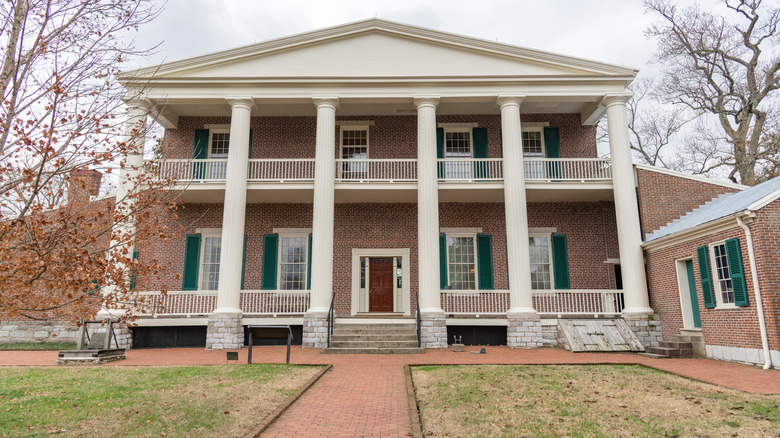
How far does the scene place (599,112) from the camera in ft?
52.3

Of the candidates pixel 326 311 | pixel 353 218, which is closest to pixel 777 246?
pixel 326 311

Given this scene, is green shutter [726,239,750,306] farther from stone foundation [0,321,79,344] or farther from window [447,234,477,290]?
stone foundation [0,321,79,344]

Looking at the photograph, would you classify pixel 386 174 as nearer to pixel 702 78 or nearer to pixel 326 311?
pixel 326 311

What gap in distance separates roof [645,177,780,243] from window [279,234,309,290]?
1061cm

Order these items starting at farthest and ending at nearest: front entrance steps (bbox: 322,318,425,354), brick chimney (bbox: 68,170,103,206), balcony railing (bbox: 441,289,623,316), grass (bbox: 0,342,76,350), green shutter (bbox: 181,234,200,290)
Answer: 1. green shutter (bbox: 181,234,200,290)
2. balcony railing (bbox: 441,289,623,316)
3. grass (bbox: 0,342,76,350)
4. front entrance steps (bbox: 322,318,425,354)
5. brick chimney (bbox: 68,170,103,206)

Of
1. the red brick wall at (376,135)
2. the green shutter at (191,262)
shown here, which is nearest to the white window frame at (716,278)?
the red brick wall at (376,135)

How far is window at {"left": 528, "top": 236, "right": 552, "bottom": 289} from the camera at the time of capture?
52.5 ft

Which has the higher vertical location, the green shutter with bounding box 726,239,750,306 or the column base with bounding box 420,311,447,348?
the green shutter with bounding box 726,239,750,306

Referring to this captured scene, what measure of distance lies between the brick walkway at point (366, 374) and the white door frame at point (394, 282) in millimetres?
3247

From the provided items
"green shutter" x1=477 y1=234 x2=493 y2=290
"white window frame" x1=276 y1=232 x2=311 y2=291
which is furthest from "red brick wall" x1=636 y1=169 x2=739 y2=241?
"white window frame" x1=276 y1=232 x2=311 y2=291

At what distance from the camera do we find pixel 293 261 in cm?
1614

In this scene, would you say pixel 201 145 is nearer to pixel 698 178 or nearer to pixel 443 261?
pixel 443 261

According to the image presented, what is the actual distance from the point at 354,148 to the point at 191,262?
6.71m

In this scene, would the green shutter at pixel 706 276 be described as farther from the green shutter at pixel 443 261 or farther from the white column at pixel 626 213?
the green shutter at pixel 443 261
